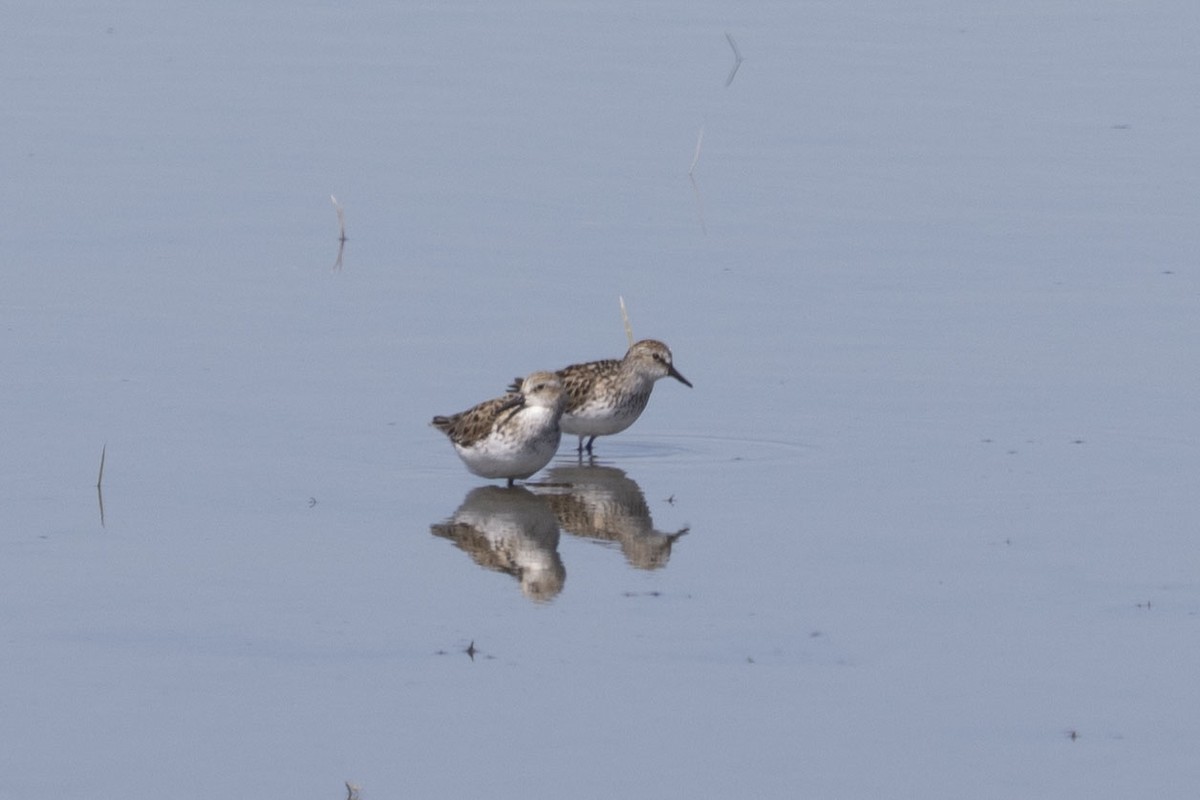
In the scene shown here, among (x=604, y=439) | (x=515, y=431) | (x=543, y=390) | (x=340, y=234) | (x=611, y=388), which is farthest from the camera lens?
(x=340, y=234)

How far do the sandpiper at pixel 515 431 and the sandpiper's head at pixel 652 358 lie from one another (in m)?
1.10

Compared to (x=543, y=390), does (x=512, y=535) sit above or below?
below

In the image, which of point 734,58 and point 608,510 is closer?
point 608,510

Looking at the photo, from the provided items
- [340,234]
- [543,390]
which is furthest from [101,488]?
[340,234]

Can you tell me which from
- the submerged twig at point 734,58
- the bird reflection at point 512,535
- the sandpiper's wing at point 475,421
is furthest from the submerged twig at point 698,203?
the bird reflection at point 512,535

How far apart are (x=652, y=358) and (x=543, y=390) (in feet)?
4.31

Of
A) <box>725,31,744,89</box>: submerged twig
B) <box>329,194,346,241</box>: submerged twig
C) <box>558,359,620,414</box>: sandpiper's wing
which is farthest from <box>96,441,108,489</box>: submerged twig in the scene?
<box>725,31,744,89</box>: submerged twig

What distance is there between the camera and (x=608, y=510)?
1135 cm

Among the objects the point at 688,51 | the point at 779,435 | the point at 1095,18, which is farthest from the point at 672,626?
the point at 1095,18

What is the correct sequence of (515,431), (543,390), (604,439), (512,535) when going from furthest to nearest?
1. (604,439)
2. (543,390)
3. (515,431)
4. (512,535)

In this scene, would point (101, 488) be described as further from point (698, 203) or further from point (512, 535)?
point (698, 203)

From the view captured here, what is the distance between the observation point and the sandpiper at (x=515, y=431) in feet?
37.9

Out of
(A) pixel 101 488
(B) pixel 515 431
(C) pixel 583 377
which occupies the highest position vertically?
(C) pixel 583 377

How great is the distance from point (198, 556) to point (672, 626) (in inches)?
86.4
